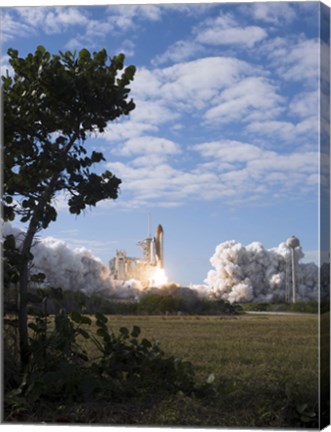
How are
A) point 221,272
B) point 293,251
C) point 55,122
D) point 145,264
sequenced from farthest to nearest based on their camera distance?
point 55,122 → point 145,264 → point 221,272 → point 293,251

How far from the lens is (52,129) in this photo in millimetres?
6543

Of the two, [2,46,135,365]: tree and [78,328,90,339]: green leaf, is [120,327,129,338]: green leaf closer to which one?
[78,328,90,339]: green leaf

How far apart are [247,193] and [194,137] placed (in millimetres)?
577

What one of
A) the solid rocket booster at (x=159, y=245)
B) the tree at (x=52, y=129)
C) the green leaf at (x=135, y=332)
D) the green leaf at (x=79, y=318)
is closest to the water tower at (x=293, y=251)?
the solid rocket booster at (x=159, y=245)

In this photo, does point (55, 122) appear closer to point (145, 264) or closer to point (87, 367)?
point (145, 264)

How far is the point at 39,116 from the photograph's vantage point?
21.4 feet

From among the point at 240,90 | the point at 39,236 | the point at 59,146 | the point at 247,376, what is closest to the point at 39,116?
the point at 59,146

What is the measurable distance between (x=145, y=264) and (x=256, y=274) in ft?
2.67

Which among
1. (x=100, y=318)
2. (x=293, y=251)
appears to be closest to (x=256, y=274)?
(x=293, y=251)

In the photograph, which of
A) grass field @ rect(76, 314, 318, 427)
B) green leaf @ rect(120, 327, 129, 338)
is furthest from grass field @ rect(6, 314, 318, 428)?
green leaf @ rect(120, 327, 129, 338)

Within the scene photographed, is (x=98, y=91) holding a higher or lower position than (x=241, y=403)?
higher

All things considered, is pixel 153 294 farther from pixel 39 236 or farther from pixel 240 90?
pixel 240 90

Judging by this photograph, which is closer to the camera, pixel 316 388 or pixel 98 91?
pixel 316 388

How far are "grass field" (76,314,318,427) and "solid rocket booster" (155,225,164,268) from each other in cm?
43
